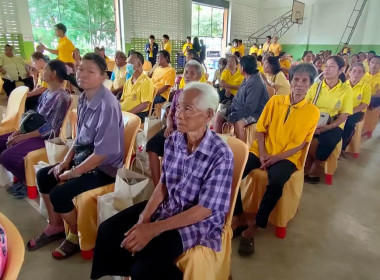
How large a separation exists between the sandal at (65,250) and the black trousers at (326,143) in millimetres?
2305

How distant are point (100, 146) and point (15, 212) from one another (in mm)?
1177

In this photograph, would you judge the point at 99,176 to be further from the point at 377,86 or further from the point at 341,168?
the point at 377,86

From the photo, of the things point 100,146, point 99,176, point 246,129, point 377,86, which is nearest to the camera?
point 100,146

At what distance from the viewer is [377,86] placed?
4.14 meters

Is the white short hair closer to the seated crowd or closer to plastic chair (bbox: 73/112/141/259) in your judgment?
the seated crowd

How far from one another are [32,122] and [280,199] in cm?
202

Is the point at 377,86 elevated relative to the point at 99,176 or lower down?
elevated

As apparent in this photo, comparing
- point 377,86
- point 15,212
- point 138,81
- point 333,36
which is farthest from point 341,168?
point 333,36

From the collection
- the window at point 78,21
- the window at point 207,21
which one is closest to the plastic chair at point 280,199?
the window at point 78,21

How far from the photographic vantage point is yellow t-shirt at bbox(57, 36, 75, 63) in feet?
19.0

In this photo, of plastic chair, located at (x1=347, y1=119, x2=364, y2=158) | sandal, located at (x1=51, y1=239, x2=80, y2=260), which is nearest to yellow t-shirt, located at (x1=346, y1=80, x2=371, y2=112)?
plastic chair, located at (x1=347, y1=119, x2=364, y2=158)

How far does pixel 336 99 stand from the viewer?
2785mm

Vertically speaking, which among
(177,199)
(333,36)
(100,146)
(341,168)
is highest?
(333,36)

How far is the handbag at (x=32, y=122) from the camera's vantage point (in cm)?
227
